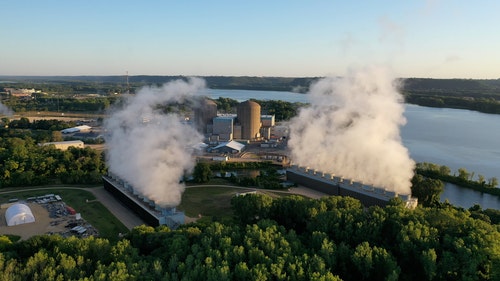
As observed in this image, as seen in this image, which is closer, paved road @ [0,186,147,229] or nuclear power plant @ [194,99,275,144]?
paved road @ [0,186,147,229]

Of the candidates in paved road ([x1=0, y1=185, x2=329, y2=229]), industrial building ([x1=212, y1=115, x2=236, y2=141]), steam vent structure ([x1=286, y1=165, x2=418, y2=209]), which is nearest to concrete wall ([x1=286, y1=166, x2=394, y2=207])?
steam vent structure ([x1=286, y1=165, x2=418, y2=209])

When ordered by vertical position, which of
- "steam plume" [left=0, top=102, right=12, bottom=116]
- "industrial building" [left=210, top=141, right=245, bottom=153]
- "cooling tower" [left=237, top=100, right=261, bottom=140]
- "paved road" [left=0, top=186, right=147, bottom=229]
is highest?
"cooling tower" [left=237, top=100, right=261, bottom=140]

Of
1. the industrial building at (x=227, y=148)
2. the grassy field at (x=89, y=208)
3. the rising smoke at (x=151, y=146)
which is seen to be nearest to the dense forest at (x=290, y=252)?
the grassy field at (x=89, y=208)

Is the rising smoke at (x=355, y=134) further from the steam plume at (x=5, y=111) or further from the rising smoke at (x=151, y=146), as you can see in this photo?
the steam plume at (x=5, y=111)

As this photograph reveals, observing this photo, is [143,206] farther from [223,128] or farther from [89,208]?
[223,128]

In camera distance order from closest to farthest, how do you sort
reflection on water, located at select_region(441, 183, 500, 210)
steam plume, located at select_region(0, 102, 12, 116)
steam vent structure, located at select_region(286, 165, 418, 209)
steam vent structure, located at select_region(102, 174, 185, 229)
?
steam vent structure, located at select_region(102, 174, 185, 229), steam vent structure, located at select_region(286, 165, 418, 209), reflection on water, located at select_region(441, 183, 500, 210), steam plume, located at select_region(0, 102, 12, 116)

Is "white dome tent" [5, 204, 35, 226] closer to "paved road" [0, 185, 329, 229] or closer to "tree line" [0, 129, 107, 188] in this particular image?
"paved road" [0, 185, 329, 229]

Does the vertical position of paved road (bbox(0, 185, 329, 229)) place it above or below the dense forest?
A: below

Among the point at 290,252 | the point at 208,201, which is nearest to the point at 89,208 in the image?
the point at 208,201
